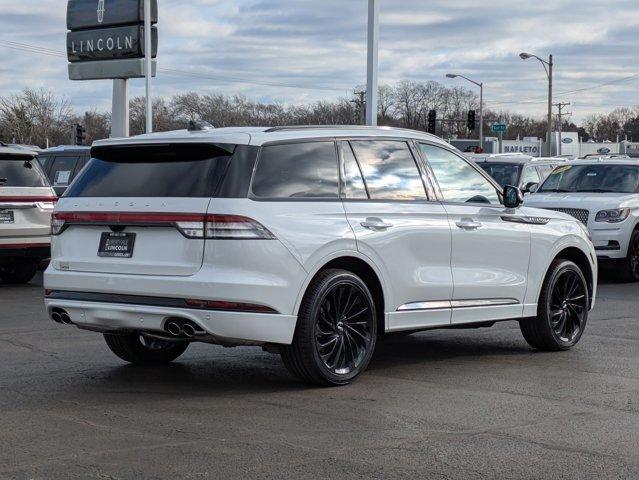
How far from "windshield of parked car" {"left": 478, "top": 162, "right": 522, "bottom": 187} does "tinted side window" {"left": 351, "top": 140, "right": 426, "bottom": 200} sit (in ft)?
45.0

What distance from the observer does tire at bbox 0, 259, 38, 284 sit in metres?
16.0

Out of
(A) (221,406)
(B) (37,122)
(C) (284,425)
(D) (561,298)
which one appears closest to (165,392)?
(A) (221,406)

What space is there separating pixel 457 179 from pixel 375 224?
1244 mm

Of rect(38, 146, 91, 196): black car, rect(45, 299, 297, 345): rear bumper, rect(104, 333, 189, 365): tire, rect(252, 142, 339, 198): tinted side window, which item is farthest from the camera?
rect(38, 146, 91, 196): black car

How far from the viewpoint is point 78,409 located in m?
6.92

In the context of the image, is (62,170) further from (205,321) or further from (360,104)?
(360,104)

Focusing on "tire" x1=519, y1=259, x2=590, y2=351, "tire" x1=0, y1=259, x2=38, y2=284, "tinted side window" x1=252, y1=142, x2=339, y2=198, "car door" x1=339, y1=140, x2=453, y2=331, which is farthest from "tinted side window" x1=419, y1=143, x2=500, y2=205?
"tire" x1=0, y1=259, x2=38, y2=284

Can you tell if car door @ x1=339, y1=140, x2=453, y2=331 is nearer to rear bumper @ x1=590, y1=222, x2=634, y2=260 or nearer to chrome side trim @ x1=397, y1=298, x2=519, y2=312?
chrome side trim @ x1=397, y1=298, x2=519, y2=312

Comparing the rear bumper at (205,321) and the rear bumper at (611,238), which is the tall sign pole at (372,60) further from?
the rear bumper at (205,321)

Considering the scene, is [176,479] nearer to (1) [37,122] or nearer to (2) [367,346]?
(2) [367,346]

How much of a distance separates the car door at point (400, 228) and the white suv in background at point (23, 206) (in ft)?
26.1

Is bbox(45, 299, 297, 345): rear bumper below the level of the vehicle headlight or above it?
below

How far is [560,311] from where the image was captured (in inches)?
379

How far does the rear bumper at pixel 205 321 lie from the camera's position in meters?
7.01
